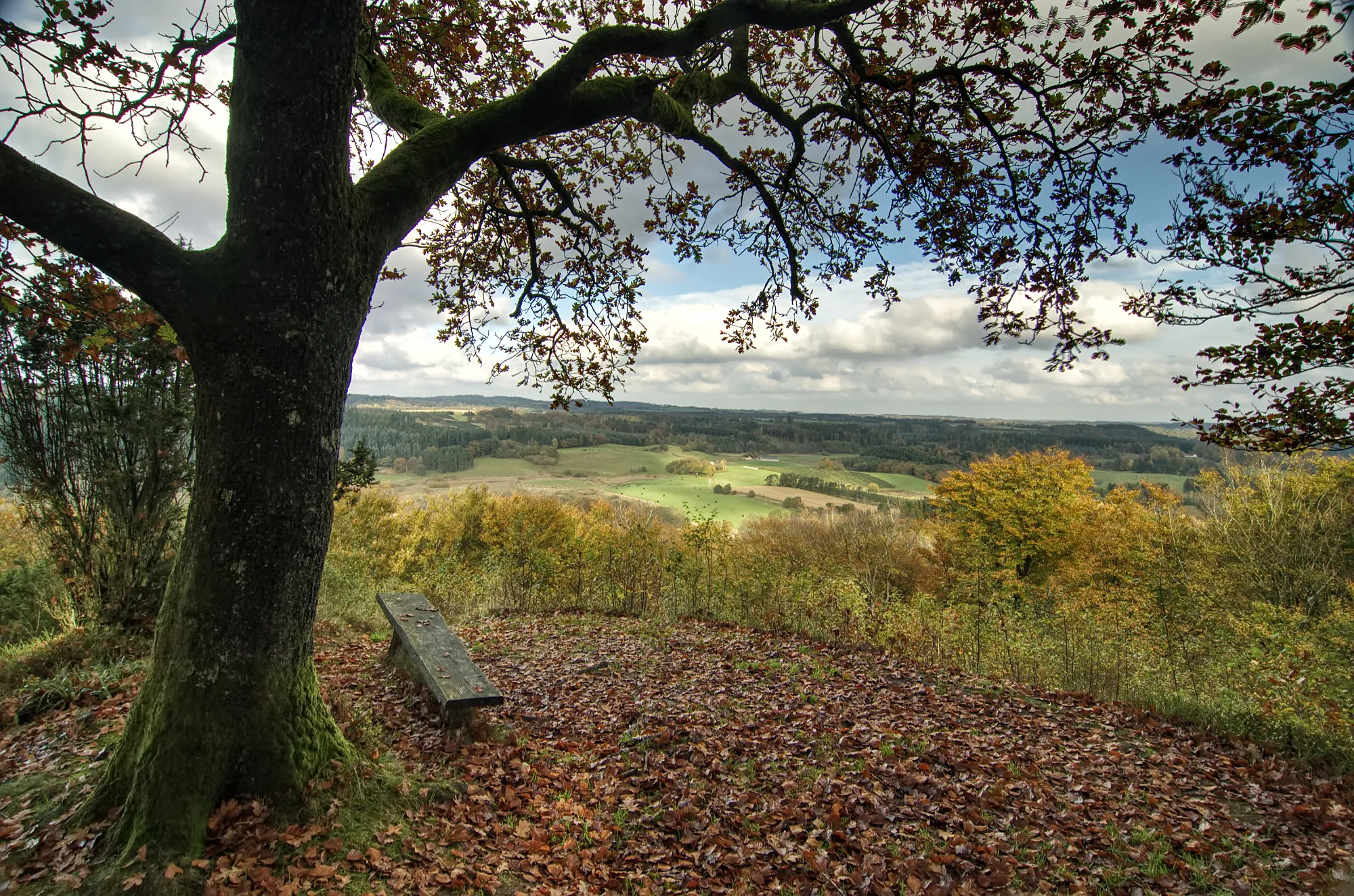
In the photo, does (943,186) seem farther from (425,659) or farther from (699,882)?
(425,659)

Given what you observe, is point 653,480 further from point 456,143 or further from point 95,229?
point 95,229

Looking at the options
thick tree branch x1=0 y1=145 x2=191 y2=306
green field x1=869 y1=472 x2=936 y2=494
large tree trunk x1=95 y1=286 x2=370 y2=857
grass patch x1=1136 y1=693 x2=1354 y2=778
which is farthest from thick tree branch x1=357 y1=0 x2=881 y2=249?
green field x1=869 y1=472 x2=936 y2=494

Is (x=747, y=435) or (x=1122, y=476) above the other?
(x=747, y=435)

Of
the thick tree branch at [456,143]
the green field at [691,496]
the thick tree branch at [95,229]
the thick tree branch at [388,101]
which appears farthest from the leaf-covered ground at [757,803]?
the green field at [691,496]

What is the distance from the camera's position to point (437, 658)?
514 centimetres

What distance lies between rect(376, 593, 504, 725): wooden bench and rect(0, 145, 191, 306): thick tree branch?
3.25 meters

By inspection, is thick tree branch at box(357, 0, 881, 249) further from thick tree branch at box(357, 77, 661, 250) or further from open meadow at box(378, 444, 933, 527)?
open meadow at box(378, 444, 933, 527)

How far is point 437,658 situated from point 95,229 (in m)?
3.94

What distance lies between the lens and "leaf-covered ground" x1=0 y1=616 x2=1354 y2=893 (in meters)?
2.91

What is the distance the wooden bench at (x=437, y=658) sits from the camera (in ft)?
14.7

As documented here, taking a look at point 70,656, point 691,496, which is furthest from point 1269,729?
point 691,496

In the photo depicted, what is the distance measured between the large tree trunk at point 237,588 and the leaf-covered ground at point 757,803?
0.62ft

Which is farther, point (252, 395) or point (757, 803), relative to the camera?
point (757, 803)

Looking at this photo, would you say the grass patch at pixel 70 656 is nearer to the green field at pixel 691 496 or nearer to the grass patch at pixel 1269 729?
the grass patch at pixel 1269 729
